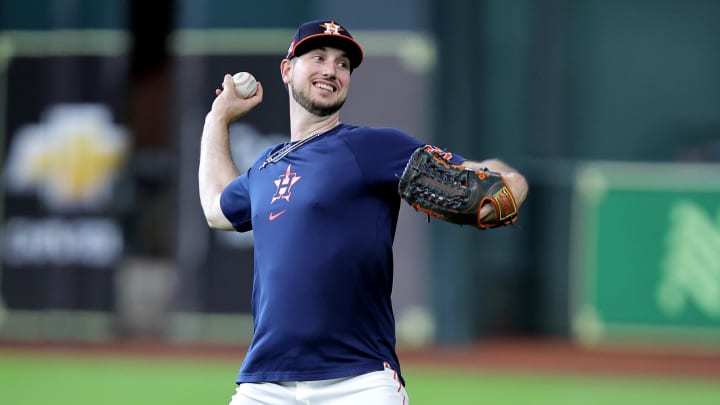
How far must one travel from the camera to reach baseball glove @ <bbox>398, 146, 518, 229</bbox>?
4.30m

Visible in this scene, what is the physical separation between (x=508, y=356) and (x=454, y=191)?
358 inches

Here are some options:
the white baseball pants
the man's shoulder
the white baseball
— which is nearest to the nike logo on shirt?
the man's shoulder

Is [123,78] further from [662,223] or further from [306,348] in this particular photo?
[306,348]

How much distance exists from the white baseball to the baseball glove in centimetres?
125

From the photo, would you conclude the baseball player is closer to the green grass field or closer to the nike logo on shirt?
the nike logo on shirt

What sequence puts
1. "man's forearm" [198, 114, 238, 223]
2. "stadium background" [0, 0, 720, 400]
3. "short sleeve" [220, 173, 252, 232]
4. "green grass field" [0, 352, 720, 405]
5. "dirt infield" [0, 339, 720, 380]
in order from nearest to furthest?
1. "short sleeve" [220, 173, 252, 232]
2. "man's forearm" [198, 114, 238, 223]
3. "green grass field" [0, 352, 720, 405]
4. "dirt infield" [0, 339, 720, 380]
5. "stadium background" [0, 0, 720, 400]

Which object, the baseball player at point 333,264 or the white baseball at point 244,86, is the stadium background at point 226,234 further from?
the baseball player at point 333,264

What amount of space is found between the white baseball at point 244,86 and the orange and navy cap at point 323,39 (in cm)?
63

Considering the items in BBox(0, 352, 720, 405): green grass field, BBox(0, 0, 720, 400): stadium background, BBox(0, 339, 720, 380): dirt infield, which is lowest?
BBox(0, 339, 720, 380): dirt infield

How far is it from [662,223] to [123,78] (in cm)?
625

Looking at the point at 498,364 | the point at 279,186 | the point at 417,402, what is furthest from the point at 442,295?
the point at 279,186

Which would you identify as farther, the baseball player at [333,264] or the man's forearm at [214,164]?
the man's forearm at [214,164]

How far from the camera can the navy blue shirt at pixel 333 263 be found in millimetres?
4539

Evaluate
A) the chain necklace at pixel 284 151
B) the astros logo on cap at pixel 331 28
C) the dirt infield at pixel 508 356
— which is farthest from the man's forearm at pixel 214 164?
the dirt infield at pixel 508 356
